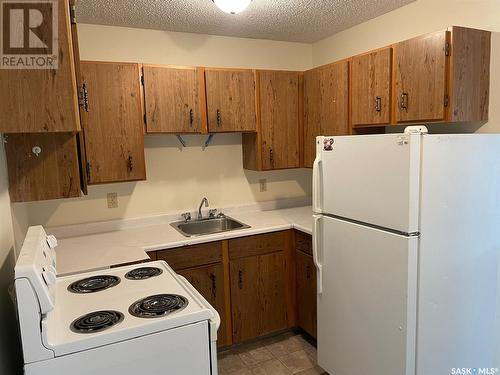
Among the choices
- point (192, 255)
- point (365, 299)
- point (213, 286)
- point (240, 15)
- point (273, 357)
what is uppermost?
A: point (240, 15)

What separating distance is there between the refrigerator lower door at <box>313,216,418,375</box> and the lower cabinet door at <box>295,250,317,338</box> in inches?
13.4

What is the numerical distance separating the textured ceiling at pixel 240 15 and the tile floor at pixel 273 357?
8.23 ft

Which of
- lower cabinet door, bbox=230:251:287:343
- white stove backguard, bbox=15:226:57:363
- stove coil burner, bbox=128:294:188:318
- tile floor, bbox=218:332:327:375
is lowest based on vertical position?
tile floor, bbox=218:332:327:375

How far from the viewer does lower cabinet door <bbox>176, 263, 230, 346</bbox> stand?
2635 millimetres

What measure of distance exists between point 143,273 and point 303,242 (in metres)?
1.39

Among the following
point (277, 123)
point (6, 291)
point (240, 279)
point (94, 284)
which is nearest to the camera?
point (6, 291)

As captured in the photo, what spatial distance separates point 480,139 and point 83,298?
1991mm

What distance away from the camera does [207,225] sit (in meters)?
3.20

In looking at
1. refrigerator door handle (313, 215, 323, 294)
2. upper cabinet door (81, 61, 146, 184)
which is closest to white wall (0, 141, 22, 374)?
upper cabinet door (81, 61, 146, 184)

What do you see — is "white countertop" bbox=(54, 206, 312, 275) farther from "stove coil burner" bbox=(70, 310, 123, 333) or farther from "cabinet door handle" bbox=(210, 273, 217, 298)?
"stove coil burner" bbox=(70, 310, 123, 333)

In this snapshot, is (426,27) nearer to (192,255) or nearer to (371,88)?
(371,88)

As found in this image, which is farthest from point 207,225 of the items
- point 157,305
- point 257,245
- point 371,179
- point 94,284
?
point 157,305

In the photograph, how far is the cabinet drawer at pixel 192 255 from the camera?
2.53m

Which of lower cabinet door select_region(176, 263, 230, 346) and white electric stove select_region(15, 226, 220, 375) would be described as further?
lower cabinet door select_region(176, 263, 230, 346)
